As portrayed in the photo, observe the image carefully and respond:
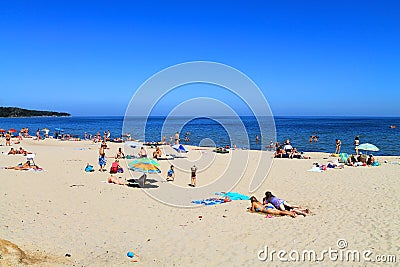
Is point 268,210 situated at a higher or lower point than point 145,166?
lower

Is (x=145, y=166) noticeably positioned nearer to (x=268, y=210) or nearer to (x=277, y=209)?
(x=268, y=210)

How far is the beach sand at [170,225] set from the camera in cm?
686

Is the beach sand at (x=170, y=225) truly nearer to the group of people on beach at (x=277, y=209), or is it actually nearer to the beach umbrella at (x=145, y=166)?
the group of people on beach at (x=277, y=209)

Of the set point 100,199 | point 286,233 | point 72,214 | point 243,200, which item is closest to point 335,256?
point 286,233

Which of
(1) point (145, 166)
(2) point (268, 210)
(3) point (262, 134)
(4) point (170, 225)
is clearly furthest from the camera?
(3) point (262, 134)

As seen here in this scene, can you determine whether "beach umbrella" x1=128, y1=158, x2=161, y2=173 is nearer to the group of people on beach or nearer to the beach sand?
the beach sand

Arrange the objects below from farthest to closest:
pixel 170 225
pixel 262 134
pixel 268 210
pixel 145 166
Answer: pixel 262 134
pixel 145 166
pixel 268 210
pixel 170 225

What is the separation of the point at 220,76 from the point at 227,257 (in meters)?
7.05

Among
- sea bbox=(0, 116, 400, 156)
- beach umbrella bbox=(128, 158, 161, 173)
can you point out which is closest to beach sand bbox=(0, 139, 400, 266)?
beach umbrella bbox=(128, 158, 161, 173)

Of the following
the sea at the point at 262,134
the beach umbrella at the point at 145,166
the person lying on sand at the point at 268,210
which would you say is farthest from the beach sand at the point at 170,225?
the sea at the point at 262,134

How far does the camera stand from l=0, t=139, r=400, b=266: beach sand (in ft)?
22.5

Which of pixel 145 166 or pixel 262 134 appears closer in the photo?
pixel 145 166

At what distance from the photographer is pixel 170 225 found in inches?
353

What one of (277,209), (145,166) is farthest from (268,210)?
(145,166)
